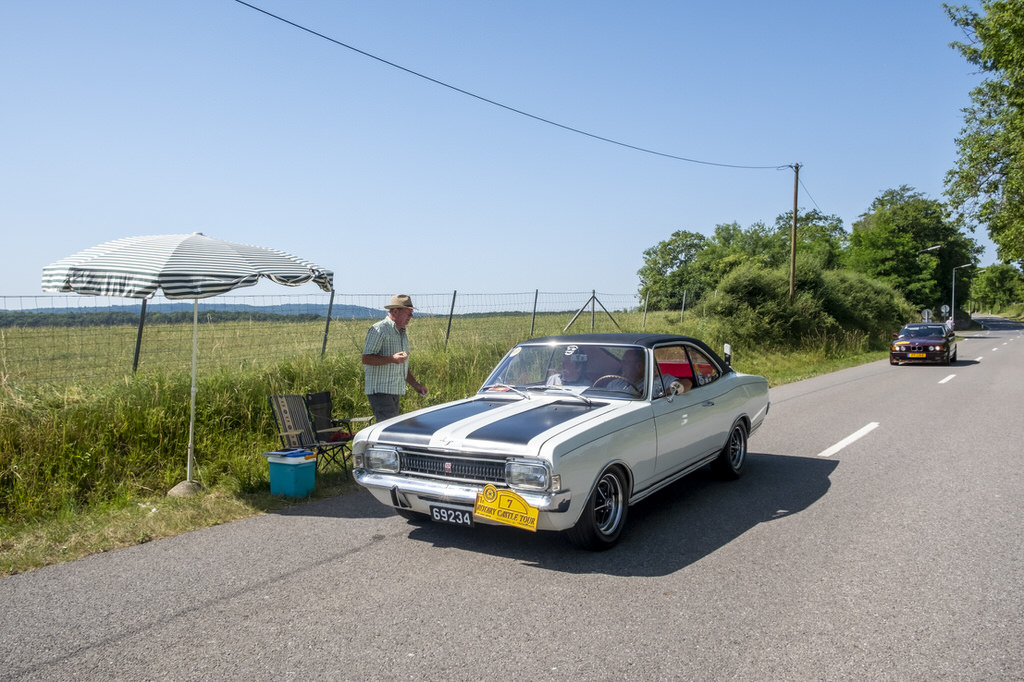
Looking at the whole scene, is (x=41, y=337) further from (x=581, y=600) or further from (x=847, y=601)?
(x=847, y=601)

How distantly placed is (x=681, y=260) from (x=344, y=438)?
10156 centimetres

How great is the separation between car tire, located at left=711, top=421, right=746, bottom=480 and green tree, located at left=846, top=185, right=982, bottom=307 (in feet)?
206

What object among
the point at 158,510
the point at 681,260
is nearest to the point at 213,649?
the point at 158,510

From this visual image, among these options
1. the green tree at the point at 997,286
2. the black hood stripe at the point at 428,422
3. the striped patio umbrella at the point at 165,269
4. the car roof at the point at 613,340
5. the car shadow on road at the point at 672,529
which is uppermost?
the green tree at the point at 997,286

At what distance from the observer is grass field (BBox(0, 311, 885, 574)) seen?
5855 millimetres

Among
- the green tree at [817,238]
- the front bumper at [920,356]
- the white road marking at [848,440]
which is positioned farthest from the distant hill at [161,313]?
the green tree at [817,238]

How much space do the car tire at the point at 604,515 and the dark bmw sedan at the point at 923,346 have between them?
69.6ft

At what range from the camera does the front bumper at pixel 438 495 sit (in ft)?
14.6

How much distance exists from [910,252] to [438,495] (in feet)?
240

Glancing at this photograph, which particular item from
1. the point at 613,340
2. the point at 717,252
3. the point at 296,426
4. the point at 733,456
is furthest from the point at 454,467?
the point at 717,252

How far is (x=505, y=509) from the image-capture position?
14.9ft

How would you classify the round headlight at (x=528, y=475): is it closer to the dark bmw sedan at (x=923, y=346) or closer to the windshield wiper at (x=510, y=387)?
the windshield wiper at (x=510, y=387)

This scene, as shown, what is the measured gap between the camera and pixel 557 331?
710 inches

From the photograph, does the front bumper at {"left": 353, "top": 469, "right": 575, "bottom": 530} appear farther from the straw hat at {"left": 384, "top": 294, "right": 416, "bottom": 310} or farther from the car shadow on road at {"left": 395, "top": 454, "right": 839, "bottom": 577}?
the straw hat at {"left": 384, "top": 294, "right": 416, "bottom": 310}
